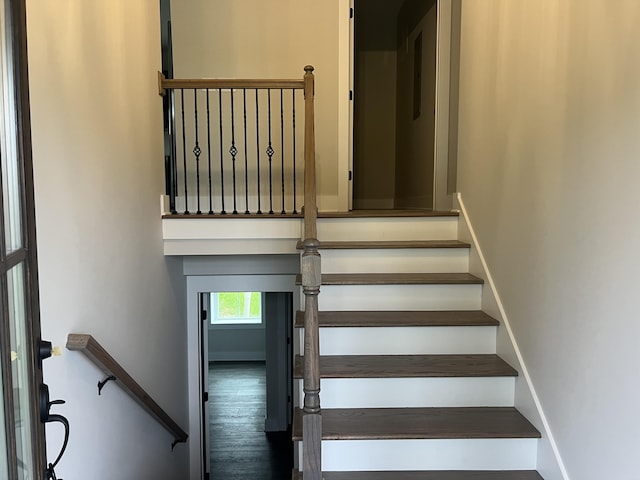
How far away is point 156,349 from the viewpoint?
3193 millimetres

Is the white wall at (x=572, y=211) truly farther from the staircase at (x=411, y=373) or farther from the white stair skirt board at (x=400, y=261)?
the white stair skirt board at (x=400, y=261)

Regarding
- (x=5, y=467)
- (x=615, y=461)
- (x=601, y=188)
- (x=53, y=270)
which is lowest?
(x=615, y=461)

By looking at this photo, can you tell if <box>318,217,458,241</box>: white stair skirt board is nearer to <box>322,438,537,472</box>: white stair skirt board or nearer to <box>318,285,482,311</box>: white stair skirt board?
<box>318,285,482,311</box>: white stair skirt board

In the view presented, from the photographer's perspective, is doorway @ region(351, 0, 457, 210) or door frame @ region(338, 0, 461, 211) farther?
doorway @ region(351, 0, 457, 210)

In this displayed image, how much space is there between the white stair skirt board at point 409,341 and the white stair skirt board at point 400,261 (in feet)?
1.96

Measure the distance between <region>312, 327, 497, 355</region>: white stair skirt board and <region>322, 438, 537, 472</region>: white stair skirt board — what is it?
558 mm

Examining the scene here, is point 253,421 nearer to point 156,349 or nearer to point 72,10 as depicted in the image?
point 156,349

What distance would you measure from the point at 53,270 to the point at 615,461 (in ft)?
6.31

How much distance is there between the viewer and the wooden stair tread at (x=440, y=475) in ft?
6.84

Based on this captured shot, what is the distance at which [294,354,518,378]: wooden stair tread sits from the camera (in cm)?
233

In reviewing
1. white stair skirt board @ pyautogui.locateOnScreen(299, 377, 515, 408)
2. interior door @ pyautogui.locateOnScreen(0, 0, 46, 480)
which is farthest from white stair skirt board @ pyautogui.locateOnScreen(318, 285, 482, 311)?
interior door @ pyautogui.locateOnScreen(0, 0, 46, 480)

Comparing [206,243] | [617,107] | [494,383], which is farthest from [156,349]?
[617,107]

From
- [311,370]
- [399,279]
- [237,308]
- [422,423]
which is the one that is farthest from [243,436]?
[311,370]

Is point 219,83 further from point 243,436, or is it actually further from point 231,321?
point 231,321
